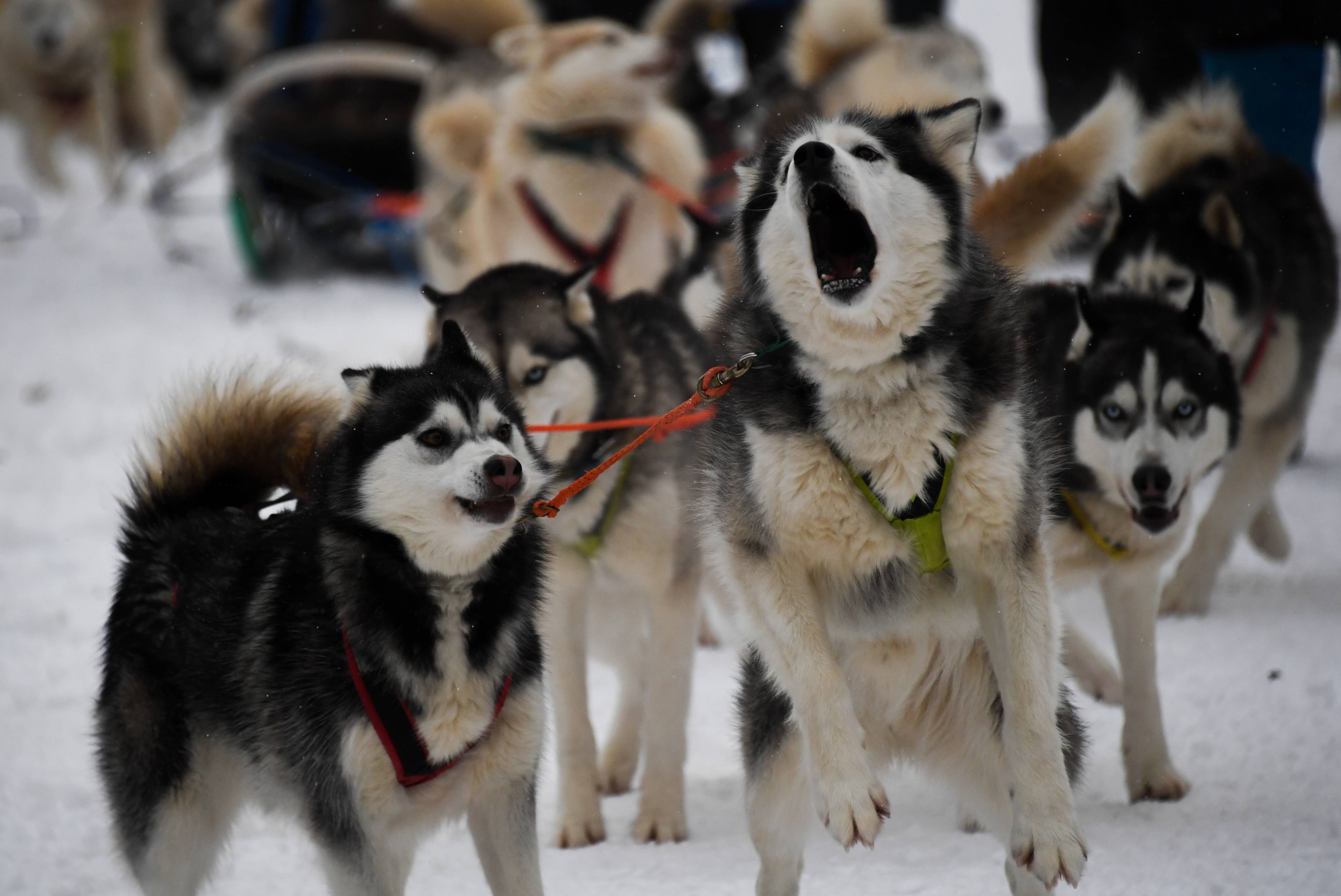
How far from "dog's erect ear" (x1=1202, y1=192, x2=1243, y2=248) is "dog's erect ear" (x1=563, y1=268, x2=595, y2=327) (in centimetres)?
207

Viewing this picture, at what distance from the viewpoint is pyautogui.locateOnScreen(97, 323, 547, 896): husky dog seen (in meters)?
2.23

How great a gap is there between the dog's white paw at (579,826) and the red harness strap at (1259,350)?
2598 mm

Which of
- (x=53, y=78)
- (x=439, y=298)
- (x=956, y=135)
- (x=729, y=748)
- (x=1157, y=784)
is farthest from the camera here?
(x=53, y=78)

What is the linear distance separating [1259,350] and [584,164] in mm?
2860

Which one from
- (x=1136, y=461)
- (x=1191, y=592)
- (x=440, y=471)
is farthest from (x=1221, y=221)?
(x=440, y=471)

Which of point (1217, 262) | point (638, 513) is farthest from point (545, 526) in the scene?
point (1217, 262)

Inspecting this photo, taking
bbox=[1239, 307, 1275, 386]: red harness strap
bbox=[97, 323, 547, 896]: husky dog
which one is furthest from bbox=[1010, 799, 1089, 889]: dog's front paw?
bbox=[1239, 307, 1275, 386]: red harness strap

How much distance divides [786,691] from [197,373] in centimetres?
164

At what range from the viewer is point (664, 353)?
3.68 metres

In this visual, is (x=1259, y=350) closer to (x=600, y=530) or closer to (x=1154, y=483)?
(x=1154, y=483)

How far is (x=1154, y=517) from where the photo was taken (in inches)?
121

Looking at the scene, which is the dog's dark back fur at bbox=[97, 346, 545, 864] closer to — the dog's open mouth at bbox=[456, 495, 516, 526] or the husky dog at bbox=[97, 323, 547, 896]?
the husky dog at bbox=[97, 323, 547, 896]

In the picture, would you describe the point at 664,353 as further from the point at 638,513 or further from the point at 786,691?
the point at 786,691

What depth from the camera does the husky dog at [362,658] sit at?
2227mm
